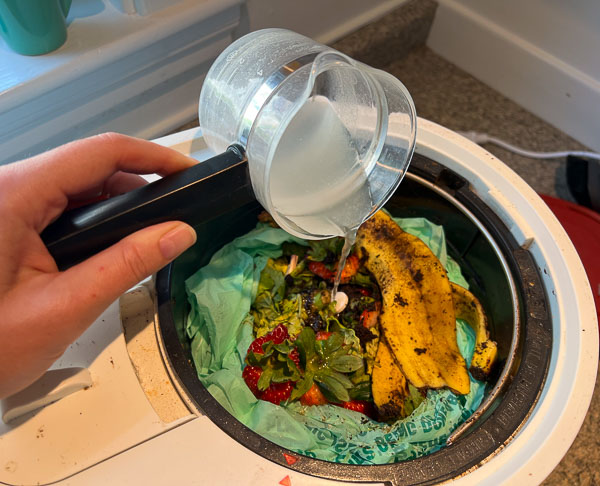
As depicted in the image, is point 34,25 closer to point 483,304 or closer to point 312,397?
point 312,397

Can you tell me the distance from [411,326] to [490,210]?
0.66 feet

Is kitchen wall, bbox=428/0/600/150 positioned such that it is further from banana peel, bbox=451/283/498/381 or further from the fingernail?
the fingernail

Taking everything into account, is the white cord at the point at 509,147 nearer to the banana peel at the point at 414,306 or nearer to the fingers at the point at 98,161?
the banana peel at the point at 414,306

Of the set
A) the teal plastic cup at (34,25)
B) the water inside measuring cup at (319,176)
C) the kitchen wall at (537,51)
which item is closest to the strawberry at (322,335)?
the water inside measuring cup at (319,176)

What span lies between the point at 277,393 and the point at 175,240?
0.88 ft

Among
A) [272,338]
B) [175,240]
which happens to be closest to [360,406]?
[272,338]

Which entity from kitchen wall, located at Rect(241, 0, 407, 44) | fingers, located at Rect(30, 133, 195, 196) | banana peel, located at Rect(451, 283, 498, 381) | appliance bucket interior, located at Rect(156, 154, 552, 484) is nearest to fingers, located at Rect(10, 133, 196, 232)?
fingers, located at Rect(30, 133, 195, 196)

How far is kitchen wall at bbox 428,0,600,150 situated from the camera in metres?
1.15

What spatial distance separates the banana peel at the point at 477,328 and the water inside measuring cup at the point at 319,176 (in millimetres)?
210

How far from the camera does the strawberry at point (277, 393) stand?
63 cm

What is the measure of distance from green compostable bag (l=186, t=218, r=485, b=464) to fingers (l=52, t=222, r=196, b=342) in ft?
0.71

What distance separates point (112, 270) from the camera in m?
0.44

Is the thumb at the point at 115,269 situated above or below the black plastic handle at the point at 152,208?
below

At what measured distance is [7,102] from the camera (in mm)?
701
